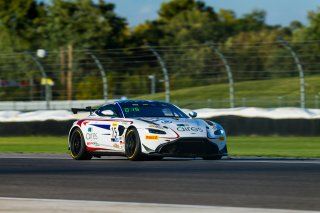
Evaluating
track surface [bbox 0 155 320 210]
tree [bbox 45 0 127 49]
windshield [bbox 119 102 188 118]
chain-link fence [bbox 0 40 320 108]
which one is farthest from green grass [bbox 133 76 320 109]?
tree [bbox 45 0 127 49]

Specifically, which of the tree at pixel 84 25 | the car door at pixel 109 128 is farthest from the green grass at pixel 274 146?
the tree at pixel 84 25

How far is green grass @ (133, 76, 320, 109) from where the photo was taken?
28.8 m

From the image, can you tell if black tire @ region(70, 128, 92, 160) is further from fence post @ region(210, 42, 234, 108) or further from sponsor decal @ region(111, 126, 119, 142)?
fence post @ region(210, 42, 234, 108)

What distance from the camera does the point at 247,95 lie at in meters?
33.3

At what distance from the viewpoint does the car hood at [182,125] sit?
15398mm

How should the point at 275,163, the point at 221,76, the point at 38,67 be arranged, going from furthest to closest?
the point at 38,67
the point at 221,76
the point at 275,163

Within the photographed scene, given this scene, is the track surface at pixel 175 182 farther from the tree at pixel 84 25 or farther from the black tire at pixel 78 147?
the tree at pixel 84 25

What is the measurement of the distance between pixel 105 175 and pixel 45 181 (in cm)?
109

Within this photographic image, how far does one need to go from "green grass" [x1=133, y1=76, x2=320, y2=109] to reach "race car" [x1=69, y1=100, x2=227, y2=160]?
11768 mm

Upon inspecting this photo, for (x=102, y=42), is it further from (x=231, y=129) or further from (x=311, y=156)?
(x=311, y=156)

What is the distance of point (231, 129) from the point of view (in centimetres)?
2597

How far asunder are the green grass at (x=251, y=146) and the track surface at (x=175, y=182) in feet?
13.0

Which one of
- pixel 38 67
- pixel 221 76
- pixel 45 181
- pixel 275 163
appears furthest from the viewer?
pixel 38 67


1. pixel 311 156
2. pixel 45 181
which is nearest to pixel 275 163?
pixel 311 156
